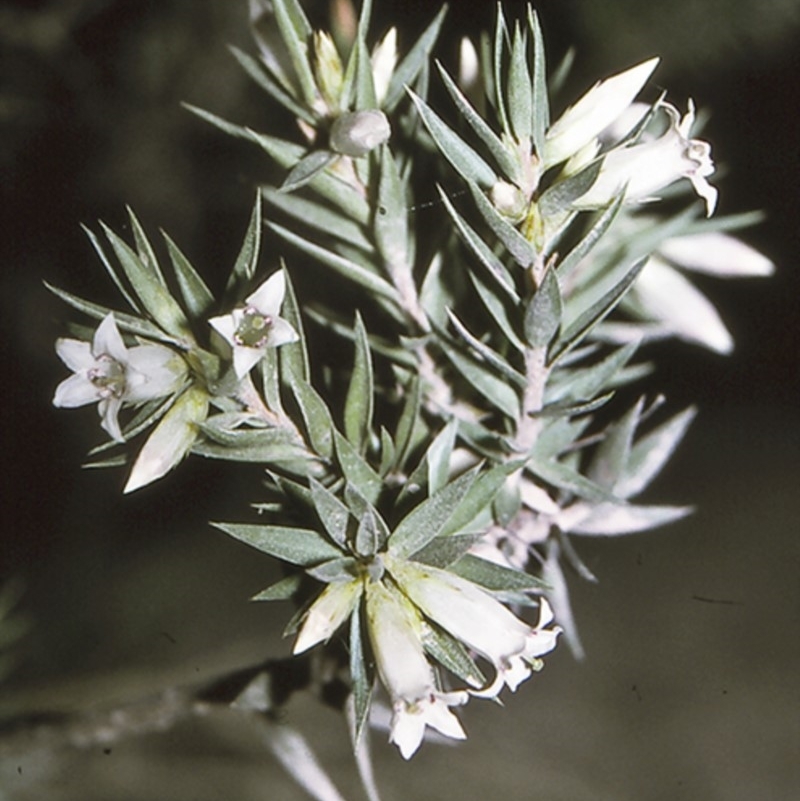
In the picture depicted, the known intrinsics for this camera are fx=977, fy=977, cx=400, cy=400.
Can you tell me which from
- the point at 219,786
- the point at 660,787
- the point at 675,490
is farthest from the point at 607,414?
the point at 219,786

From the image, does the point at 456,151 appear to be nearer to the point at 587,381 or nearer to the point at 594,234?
the point at 594,234

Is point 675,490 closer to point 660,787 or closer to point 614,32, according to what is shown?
point 660,787

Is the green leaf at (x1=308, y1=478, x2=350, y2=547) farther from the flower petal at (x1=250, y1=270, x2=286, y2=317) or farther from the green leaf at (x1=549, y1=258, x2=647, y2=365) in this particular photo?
the green leaf at (x1=549, y1=258, x2=647, y2=365)

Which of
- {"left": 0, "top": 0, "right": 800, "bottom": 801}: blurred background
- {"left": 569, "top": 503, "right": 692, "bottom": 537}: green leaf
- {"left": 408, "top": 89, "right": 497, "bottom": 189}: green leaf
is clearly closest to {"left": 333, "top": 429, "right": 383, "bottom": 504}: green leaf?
{"left": 408, "top": 89, "right": 497, "bottom": 189}: green leaf

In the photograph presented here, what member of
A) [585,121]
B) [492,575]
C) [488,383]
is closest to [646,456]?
[488,383]

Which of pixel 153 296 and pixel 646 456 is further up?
pixel 153 296
